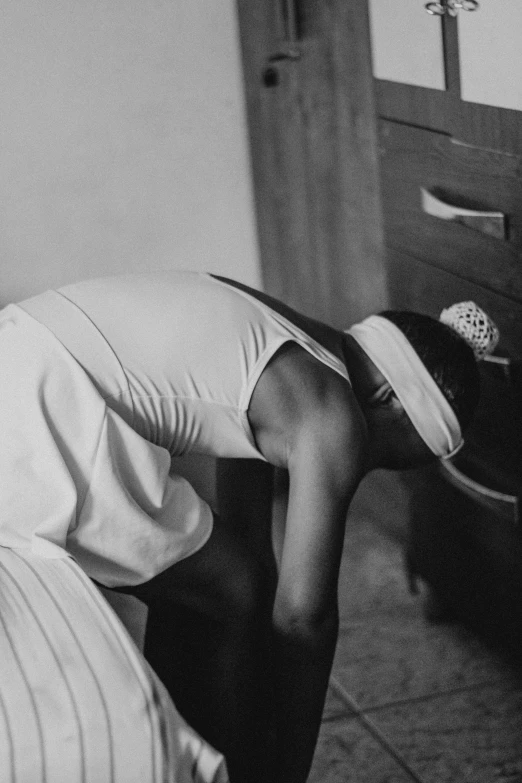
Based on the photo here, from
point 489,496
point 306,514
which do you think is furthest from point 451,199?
point 306,514

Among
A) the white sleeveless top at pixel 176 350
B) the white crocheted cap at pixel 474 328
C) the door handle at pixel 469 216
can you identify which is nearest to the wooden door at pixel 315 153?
the door handle at pixel 469 216

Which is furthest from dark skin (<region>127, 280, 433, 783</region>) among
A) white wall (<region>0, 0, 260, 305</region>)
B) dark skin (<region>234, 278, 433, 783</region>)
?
white wall (<region>0, 0, 260, 305</region>)

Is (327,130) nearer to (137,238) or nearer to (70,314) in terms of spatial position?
(137,238)

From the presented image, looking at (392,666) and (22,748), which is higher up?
(22,748)

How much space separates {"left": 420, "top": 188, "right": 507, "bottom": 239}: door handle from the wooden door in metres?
0.29

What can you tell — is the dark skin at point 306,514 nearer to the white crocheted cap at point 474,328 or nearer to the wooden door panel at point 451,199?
the white crocheted cap at point 474,328

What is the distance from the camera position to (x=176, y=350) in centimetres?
130

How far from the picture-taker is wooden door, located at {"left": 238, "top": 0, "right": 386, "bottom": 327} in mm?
2092

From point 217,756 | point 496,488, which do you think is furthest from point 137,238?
point 217,756

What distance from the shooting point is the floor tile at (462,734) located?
163 centimetres

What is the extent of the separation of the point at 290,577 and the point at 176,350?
297 mm

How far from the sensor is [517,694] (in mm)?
1834

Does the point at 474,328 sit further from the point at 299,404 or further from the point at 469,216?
the point at 299,404

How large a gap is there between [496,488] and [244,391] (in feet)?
2.10
